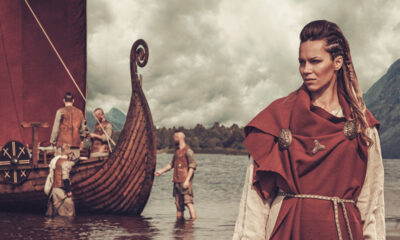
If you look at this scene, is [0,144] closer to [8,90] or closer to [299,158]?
[8,90]

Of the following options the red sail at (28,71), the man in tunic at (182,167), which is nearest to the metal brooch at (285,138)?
the man in tunic at (182,167)

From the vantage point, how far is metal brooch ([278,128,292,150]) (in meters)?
2.48

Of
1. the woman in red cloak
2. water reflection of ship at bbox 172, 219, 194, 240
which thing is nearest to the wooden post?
water reflection of ship at bbox 172, 219, 194, 240

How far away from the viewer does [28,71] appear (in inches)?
674

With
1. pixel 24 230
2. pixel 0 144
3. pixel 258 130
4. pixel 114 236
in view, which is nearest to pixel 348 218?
pixel 258 130

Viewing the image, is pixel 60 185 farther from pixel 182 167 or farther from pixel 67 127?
pixel 182 167

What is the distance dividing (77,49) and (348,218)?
17.0m

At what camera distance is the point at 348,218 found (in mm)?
2496

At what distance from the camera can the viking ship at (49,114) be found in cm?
1238

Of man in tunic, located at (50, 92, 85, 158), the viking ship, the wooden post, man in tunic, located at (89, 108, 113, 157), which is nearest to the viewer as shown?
man in tunic, located at (50, 92, 85, 158)

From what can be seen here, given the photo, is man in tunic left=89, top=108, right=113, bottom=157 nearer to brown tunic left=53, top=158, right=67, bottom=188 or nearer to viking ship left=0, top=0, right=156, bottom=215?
viking ship left=0, top=0, right=156, bottom=215

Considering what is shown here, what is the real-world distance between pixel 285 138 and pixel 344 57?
17.4 inches

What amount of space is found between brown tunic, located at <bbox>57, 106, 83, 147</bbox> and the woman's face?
9.29 meters

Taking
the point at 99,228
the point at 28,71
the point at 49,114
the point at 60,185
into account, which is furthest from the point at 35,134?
the point at 28,71
